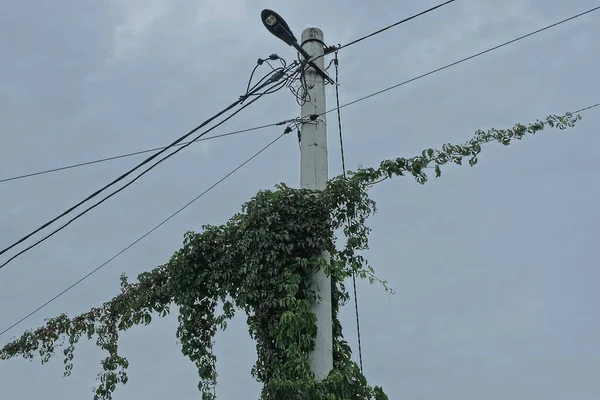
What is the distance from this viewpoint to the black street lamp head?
299 inches

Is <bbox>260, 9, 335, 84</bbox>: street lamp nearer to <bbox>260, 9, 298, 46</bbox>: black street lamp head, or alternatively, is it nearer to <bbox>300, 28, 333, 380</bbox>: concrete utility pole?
<bbox>260, 9, 298, 46</bbox>: black street lamp head

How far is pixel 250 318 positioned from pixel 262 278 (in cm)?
41

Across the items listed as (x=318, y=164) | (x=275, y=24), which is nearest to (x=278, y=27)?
(x=275, y=24)

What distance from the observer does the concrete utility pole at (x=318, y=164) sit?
21.9 feet

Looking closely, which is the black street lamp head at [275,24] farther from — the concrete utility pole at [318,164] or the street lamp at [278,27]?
the concrete utility pole at [318,164]

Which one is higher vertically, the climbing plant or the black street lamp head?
the black street lamp head

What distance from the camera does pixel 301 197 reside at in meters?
7.15

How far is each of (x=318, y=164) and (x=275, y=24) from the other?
1.48 m

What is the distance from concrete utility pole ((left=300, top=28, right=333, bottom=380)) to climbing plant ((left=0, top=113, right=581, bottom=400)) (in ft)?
0.32

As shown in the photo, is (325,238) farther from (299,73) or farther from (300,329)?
(299,73)

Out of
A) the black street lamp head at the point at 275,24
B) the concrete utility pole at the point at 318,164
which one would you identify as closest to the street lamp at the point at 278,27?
the black street lamp head at the point at 275,24

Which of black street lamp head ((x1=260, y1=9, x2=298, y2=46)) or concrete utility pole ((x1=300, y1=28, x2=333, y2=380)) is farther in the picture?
black street lamp head ((x1=260, y1=9, x2=298, y2=46))

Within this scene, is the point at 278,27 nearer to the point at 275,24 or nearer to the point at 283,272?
the point at 275,24

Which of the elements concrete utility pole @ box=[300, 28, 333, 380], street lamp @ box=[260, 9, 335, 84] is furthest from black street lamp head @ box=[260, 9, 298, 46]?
concrete utility pole @ box=[300, 28, 333, 380]
